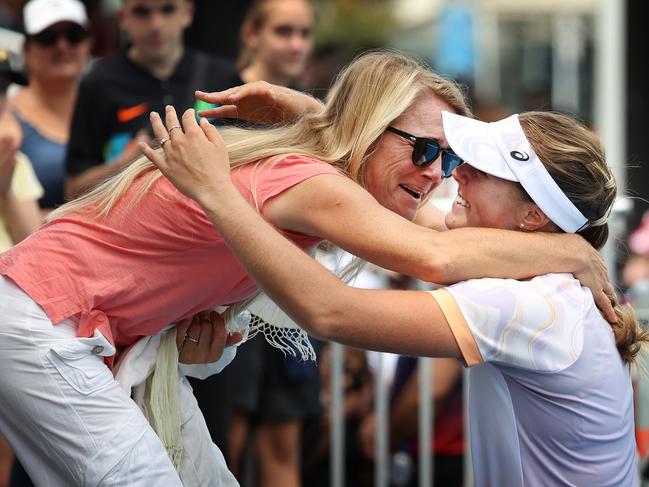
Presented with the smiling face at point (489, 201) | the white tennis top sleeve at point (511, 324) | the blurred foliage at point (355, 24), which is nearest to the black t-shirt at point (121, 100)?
the smiling face at point (489, 201)

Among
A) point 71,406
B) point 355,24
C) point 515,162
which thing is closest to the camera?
point 515,162

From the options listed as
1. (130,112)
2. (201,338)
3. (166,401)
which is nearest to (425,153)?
(201,338)

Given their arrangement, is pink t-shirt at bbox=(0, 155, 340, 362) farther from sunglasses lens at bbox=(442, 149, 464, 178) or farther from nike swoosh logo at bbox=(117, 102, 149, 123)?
nike swoosh logo at bbox=(117, 102, 149, 123)

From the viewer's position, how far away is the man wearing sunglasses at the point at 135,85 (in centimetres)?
440

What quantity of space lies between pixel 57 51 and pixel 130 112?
72 centimetres

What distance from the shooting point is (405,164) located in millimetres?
2758

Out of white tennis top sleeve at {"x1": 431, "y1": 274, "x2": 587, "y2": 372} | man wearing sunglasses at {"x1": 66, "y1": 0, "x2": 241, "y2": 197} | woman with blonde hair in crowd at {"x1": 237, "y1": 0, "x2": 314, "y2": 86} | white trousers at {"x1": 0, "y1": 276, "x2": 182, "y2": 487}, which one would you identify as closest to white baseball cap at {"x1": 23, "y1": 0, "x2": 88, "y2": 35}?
man wearing sunglasses at {"x1": 66, "y1": 0, "x2": 241, "y2": 197}

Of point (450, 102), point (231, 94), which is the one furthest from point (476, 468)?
point (231, 94)

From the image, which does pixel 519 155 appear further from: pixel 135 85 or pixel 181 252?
pixel 135 85

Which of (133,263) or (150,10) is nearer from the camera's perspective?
(133,263)

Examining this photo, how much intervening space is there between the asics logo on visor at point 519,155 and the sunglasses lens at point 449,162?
387mm

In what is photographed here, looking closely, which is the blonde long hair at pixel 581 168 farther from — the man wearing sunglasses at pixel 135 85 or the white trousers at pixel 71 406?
the man wearing sunglasses at pixel 135 85

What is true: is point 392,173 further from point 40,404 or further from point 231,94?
point 40,404

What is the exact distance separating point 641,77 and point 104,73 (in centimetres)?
388
